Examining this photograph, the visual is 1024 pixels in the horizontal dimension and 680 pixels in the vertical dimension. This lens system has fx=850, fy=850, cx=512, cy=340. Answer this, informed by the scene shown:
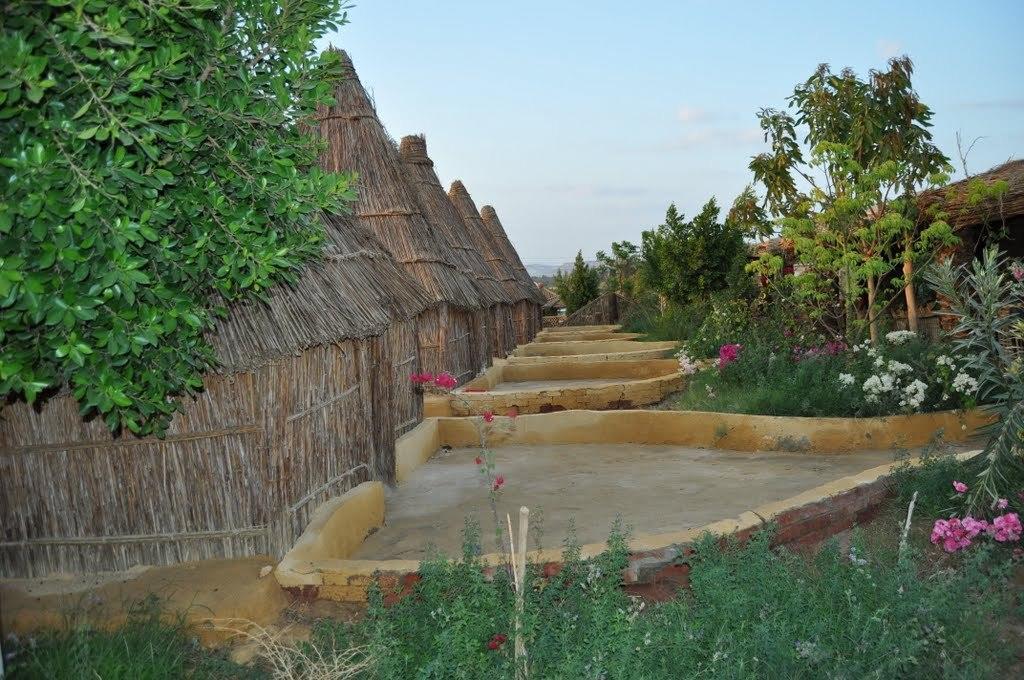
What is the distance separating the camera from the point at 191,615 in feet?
16.9

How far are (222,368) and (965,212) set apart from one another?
32.1 feet

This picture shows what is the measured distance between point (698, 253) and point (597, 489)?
1318 cm

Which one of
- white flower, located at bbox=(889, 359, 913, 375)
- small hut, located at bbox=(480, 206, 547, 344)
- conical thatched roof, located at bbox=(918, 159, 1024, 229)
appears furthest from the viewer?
small hut, located at bbox=(480, 206, 547, 344)

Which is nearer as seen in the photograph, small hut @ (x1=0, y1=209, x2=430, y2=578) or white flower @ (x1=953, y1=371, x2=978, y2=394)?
small hut @ (x1=0, y1=209, x2=430, y2=578)

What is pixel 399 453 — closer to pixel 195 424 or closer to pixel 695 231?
pixel 195 424

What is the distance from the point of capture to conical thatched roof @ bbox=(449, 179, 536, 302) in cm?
2445

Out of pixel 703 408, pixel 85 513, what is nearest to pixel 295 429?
pixel 85 513

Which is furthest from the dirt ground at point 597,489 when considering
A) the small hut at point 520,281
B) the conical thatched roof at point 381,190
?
the small hut at point 520,281

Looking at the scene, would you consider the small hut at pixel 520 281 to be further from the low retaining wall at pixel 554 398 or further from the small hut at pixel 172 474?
the small hut at pixel 172 474

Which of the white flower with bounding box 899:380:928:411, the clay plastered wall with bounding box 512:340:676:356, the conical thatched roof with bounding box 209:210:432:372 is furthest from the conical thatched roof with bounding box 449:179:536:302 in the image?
the white flower with bounding box 899:380:928:411

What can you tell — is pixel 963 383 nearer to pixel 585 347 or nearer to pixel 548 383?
pixel 548 383

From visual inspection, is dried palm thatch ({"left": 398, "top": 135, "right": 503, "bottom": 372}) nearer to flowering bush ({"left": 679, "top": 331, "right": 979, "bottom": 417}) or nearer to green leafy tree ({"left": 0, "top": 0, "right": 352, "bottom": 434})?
flowering bush ({"left": 679, "top": 331, "right": 979, "bottom": 417})

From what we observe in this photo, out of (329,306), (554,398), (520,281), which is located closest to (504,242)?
(520,281)

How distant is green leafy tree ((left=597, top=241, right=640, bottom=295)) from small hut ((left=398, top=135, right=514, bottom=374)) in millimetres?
16583
